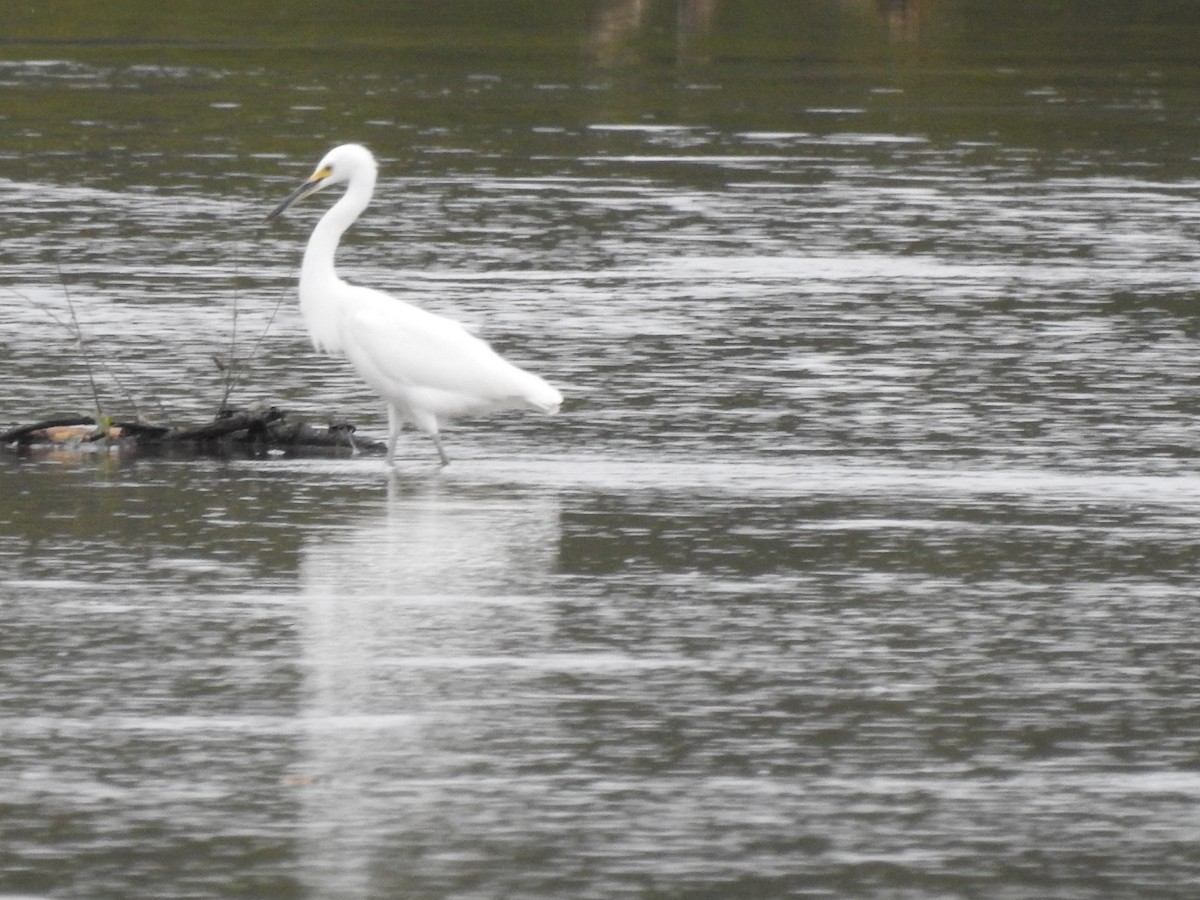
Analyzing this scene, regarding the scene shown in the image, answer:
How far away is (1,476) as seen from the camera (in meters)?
11.5

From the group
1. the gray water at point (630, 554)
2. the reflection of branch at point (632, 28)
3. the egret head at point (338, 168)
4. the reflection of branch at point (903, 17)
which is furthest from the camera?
the reflection of branch at point (903, 17)

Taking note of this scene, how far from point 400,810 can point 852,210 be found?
14545mm

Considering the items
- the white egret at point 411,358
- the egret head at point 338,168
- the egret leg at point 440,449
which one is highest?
the egret head at point 338,168

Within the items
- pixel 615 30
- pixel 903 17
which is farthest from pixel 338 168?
pixel 903 17

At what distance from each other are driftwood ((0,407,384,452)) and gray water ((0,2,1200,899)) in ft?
0.50

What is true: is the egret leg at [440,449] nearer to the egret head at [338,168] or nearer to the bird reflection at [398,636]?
the bird reflection at [398,636]

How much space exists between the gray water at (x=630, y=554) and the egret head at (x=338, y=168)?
0.86 meters

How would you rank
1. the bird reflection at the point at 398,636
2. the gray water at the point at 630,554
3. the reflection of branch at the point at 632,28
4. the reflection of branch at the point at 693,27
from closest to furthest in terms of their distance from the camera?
1. the gray water at the point at 630,554
2. the bird reflection at the point at 398,636
3. the reflection of branch at the point at 632,28
4. the reflection of branch at the point at 693,27

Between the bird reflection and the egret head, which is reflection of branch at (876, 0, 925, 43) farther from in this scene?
the bird reflection

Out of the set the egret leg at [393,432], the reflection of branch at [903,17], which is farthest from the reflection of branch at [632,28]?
the egret leg at [393,432]

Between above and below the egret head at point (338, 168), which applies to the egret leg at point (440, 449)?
below

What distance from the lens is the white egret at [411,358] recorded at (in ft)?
38.8

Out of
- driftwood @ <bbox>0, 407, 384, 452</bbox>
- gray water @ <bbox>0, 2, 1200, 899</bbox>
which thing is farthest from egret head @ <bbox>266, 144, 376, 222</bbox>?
driftwood @ <bbox>0, 407, 384, 452</bbox>

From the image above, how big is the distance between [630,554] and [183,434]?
2.62 meters
